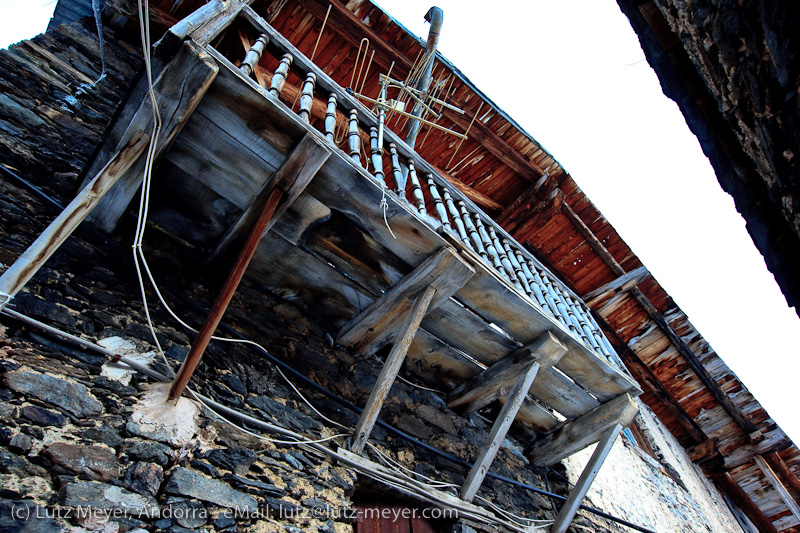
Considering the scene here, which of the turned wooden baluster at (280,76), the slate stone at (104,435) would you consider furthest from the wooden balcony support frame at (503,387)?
the turned wooden baluster at (280,76)

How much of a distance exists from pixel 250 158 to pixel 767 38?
97.4 inches

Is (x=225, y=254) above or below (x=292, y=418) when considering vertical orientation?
above

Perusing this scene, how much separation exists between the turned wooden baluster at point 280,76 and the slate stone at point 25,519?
7.30 feet

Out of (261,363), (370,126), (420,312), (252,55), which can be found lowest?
(261,363)

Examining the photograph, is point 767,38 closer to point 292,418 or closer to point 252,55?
point 252,55

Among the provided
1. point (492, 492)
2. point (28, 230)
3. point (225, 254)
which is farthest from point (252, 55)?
point (492, 492)

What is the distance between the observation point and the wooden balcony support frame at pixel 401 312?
3219 mm

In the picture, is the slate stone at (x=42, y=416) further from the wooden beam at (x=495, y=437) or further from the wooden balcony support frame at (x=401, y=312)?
the wooden beam at (x=495, y=437)

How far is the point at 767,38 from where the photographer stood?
5.43ft

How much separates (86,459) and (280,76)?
2.29 m

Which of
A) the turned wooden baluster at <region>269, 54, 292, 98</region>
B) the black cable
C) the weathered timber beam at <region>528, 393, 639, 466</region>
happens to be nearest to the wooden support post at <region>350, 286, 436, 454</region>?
the black cable

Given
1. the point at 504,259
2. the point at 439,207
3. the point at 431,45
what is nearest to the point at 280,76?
the point at 439,207

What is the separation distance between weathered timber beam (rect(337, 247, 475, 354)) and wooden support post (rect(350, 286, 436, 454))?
8 centimetres

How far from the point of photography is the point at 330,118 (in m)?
3.40
